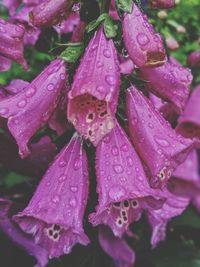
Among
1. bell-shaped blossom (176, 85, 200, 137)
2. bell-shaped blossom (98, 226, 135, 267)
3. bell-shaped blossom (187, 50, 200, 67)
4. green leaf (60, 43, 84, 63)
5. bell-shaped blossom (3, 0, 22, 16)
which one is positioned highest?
bell-shaped blossom (3, 0, 22, 16)

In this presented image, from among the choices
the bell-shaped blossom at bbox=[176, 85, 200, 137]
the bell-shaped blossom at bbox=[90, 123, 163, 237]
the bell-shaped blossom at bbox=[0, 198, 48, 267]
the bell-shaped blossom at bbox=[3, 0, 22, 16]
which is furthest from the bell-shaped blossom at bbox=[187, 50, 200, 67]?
the bell-shaped blossom at bbox=[0, 198, 48, 267]

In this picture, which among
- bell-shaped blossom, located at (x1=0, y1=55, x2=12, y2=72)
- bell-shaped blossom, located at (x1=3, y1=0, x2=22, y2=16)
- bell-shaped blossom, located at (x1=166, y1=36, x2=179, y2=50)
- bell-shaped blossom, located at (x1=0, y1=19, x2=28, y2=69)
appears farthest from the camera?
bell-shaped blossom, located at (x1=166, y1=36, x2=179, y2=50)

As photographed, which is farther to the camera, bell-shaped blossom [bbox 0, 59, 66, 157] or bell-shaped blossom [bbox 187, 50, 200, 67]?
bell-shaped blossom [bbox 187, 50, 200, 67]

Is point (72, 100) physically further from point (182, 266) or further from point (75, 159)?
point (182, 266)

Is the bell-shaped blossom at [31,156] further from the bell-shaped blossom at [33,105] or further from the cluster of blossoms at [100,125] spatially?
the bell-shaped blossom at [33,105]

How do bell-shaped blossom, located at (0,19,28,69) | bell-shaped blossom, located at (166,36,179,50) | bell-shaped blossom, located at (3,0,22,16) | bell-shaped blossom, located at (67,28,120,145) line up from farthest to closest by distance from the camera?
bell-shaped blossom, located at (166,36,179,50) → bell-shaped blossom, located at (3,0,22,16) → bell-shaped blossom, located at (0,19,28,69) → bell-shaped blossom, located at (67,28,120,145)

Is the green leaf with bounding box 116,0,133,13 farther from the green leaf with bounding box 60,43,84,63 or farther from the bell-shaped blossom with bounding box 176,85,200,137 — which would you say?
the bell-shaped blossom with bounding box 176,85,200,137

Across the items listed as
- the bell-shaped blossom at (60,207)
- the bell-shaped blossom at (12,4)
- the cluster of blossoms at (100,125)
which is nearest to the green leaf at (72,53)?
the cluster of blossoms at (100,125)
